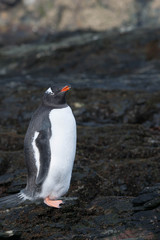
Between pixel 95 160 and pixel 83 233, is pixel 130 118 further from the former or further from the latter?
pixel 83 233

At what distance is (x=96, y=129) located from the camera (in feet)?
23.9

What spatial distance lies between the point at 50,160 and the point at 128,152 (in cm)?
226

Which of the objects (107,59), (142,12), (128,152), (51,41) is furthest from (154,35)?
(142,12)

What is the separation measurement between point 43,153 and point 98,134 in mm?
2749

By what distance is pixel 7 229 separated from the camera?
3912 mm

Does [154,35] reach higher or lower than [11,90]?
higher

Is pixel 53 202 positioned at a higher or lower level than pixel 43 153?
lower

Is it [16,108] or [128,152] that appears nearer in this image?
[128,152]

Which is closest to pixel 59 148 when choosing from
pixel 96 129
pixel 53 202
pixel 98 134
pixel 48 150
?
pixel 48 150

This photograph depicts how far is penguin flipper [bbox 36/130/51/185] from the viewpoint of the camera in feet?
14.5

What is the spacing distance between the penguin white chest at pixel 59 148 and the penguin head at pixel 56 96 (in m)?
0.10

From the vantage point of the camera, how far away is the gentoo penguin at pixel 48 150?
4.45 meters

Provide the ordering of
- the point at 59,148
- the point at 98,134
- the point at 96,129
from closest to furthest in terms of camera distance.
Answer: the point at 59,148
the point at 98,134
the point at 96,129

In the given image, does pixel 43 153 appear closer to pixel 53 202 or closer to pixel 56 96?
pixel 53 202
